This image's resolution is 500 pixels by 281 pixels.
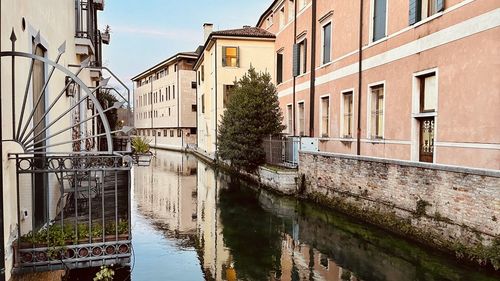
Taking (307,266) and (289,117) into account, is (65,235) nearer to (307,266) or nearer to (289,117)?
(307,266)

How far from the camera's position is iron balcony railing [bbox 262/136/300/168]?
1664cm

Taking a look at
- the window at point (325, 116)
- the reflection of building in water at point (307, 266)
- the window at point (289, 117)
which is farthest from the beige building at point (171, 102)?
the reflection of building in water at point (307, 266)

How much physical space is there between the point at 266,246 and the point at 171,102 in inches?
1454

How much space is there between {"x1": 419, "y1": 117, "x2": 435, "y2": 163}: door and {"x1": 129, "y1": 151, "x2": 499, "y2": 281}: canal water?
91.0 inches

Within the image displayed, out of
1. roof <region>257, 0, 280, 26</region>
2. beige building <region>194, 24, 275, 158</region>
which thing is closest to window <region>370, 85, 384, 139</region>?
roof <region>257, 0, 280, 26</region>

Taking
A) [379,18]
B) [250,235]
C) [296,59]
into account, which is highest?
[379,18]

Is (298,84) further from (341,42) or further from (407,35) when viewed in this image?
(407,35)

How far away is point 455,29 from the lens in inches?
358

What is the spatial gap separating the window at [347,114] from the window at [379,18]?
93.2 inches

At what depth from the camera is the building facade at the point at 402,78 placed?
27.5ft

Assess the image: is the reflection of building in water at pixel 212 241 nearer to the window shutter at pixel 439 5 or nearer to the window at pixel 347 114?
the window at pixel 347 114

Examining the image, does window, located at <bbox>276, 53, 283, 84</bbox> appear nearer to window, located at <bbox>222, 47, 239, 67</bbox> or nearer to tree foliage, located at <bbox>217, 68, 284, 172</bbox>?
window, located at <bbox>222, 47, 239, 67</bbox>

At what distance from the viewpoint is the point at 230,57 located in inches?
1055

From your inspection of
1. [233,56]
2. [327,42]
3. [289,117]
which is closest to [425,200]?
[327,42]
